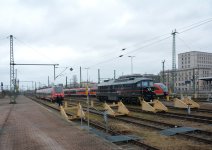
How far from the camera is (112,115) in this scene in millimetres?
20766

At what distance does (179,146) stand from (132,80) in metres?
22.6

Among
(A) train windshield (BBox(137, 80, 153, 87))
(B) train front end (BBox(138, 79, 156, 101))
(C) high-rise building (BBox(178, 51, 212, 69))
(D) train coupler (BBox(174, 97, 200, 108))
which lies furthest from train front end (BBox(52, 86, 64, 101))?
(C) high-rise building (BBox(178, 51, 212, 69))

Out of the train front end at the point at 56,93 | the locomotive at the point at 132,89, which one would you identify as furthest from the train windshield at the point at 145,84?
the train front end at the point at 56,93

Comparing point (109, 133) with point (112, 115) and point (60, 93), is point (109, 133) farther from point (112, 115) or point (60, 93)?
point (60, 93)

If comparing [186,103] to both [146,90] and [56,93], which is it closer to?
[146,90]

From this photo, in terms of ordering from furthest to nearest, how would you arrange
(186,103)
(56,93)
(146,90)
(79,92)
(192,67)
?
(192,67)
(79,92)
(56,93)
(146,90)
(186,103)

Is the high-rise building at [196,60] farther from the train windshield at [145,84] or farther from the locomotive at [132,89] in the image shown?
the train windshield at [145,84]

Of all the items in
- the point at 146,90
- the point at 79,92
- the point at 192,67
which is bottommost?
the point at 79,92

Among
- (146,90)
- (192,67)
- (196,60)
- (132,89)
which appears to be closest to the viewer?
(146,90)

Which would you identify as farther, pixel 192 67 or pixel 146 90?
pixel 192 67

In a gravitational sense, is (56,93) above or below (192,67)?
below

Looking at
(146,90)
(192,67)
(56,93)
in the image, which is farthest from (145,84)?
(192,67)

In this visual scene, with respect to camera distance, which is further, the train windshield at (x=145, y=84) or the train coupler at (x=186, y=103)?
the train windshield at (x=145, y=84)

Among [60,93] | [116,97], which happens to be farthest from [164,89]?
[60,93]
